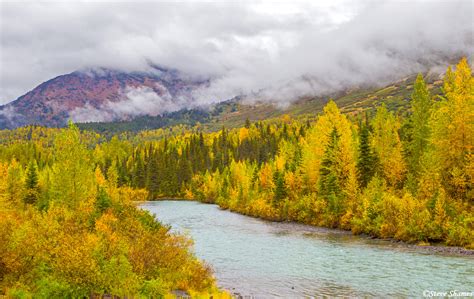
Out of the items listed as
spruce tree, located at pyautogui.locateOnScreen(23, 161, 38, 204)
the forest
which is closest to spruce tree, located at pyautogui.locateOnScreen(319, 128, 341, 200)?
the forest

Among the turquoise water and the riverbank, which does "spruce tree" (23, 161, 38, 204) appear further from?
the riverbank

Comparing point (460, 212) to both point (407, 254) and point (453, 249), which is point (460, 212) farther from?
point (407, 254)

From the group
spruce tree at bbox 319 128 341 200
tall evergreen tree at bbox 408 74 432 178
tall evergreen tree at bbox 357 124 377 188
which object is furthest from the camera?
tall evergreen tree at bbox 408 74 432 178

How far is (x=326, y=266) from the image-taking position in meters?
34.9

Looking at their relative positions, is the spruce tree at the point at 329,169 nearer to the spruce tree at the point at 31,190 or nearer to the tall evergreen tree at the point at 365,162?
the tall evergreen tree at the point at 365,162

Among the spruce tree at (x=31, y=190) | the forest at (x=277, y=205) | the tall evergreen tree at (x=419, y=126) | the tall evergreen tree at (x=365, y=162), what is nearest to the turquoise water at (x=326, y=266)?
the forest at (x=277, y=205)

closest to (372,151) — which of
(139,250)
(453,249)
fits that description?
A: (453,249)

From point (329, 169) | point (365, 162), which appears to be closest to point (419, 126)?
point (365, 162)

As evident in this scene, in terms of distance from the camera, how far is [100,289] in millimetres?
19422

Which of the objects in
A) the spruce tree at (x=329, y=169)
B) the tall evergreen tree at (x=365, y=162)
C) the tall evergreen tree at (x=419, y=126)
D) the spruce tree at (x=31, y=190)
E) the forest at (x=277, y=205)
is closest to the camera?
the forest at (x=277, y=205)

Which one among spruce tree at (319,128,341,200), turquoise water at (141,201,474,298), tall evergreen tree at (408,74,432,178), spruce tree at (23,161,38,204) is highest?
tall evergreen tree at (408,74,432,178)

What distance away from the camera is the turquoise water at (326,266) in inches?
1088

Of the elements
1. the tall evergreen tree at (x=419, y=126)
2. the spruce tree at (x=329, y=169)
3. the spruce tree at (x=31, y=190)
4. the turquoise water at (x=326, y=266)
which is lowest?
the turquoise water at (x=326, y=266)

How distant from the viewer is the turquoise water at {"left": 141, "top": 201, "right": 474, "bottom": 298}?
27641mm
